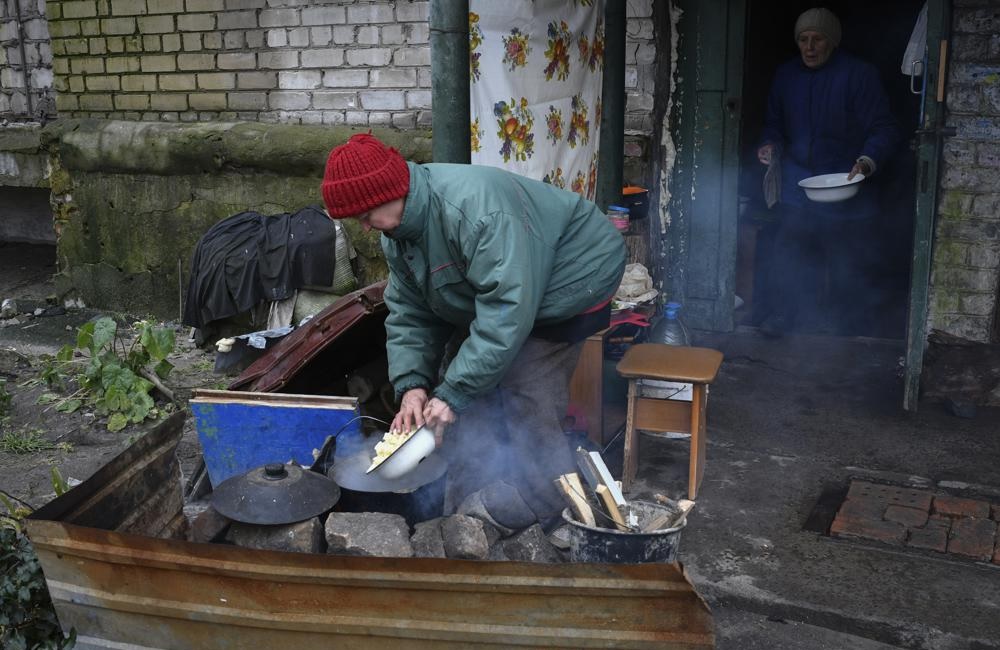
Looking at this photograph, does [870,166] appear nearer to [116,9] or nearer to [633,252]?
[633,252]

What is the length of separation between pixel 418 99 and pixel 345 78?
0.66 m

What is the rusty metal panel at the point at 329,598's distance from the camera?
2666 millimetres

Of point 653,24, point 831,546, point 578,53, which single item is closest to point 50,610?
point 831,546

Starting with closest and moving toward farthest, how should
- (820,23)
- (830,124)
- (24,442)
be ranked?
(24,442) → (820,23) → (830,124)

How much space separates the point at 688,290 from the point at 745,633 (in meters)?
4.00

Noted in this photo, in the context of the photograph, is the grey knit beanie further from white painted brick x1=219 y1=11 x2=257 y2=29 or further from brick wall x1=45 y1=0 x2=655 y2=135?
white painted brick x1=219 y1=11 x2=257 y2=29

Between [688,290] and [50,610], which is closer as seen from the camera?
[50,610]

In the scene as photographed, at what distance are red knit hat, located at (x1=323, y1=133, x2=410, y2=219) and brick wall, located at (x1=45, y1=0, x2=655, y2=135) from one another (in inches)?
144

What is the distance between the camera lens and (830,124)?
694cm

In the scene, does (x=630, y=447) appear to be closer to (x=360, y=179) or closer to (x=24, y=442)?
(x=360, y=179)

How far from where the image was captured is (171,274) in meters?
8.24

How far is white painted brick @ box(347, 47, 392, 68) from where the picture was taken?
7.27 m

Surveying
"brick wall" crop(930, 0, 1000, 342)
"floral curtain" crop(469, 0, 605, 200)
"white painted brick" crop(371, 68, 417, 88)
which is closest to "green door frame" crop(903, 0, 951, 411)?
"brick wall" crop(930, 0, 1000, 342)

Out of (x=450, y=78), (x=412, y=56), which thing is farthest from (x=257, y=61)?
(x=450, y=78)
